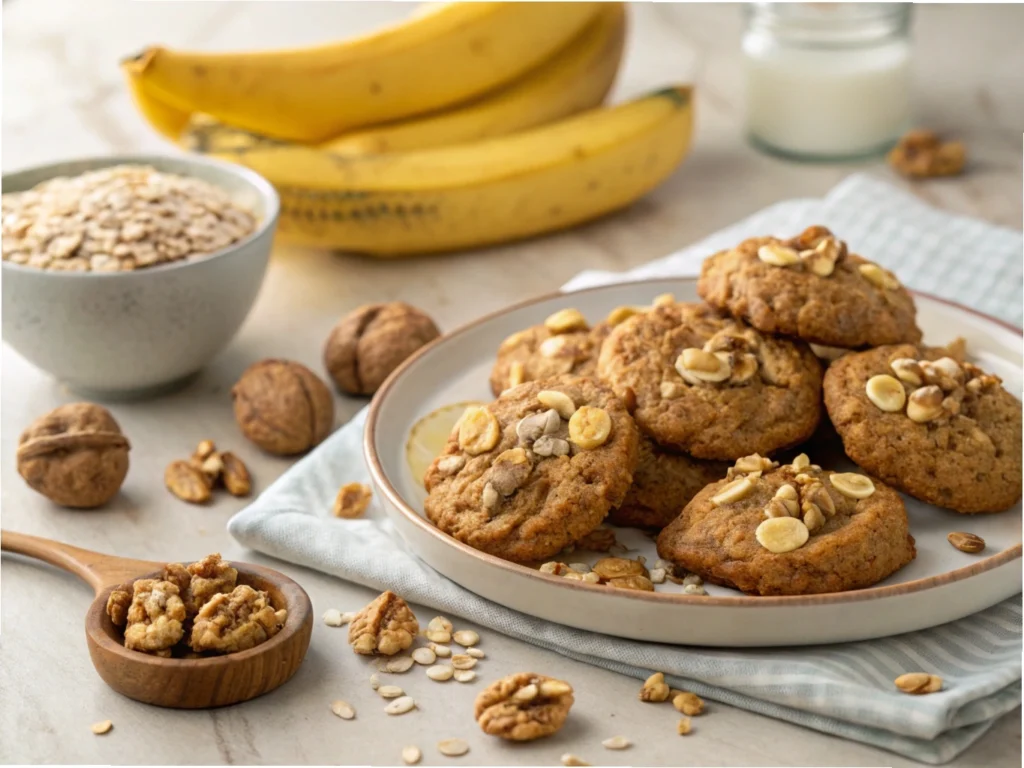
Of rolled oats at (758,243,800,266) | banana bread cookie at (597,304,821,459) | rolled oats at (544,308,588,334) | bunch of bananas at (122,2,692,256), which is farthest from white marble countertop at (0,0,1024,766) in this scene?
rolled oats at (758,243,800,266)

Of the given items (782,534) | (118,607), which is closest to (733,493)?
(782,534)

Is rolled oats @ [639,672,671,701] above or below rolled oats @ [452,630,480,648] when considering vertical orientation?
above

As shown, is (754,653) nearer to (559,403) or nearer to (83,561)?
(559,403)

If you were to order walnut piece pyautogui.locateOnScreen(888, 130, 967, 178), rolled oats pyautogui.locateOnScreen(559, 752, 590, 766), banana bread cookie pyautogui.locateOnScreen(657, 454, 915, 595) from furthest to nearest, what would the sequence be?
walnut piece pyautogui.locateOnScreen(888, 130, 967, 178) < banana bread cookie pyautogui.locateOnScreen(657, 454, 915, 595) < rolled oats pyautogui.locateOnScreen(559, 752, 590, 766)

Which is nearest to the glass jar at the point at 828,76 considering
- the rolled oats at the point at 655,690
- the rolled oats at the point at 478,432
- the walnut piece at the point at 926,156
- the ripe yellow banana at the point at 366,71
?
the walnut piece at the point at 926,156

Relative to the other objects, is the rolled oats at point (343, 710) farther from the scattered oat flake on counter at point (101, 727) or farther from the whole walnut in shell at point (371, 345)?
the whole walnut in shell at point (371, 345)

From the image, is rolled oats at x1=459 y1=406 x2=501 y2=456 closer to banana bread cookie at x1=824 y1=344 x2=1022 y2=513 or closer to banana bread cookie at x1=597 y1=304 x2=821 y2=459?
banana bread cookie at x1=597 y1=304 x2=821 y2=459
